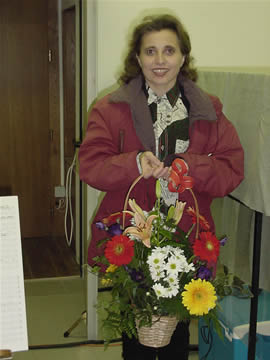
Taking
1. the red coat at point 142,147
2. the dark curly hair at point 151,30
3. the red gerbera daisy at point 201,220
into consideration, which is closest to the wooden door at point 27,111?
the dark curly hair at point 151,30

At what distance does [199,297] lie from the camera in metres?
1.51

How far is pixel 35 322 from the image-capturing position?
9.53 feet

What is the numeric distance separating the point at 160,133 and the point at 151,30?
34 centimetres

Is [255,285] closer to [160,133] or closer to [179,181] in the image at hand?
[179,181]

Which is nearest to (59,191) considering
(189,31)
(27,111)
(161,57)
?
(27,111)

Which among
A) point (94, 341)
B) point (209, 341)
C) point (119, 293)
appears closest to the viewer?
point (119, 293)

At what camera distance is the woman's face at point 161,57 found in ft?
5.87

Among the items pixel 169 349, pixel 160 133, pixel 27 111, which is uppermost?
pixel 160 133

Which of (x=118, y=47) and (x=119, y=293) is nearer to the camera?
(x=119, y=293)

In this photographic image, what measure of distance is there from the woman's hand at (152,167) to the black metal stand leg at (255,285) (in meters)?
0.34

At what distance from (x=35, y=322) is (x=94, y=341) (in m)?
0.39

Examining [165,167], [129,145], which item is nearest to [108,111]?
[129,145]

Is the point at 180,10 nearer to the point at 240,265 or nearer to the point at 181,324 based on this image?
the point at 240,265

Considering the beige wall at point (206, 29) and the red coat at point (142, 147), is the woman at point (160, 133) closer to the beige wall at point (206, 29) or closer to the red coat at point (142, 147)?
the red coat at point (142, 147)
